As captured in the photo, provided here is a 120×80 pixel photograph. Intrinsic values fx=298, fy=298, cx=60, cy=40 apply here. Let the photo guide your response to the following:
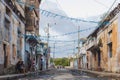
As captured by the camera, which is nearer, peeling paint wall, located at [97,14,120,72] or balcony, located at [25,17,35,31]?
peeling paint wall, located at [97,14,120,72]

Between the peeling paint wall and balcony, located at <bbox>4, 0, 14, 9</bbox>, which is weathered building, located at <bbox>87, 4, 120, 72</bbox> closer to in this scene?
the peeling paint wall

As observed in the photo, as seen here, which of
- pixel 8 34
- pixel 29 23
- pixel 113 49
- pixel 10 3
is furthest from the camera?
pixel 29 23

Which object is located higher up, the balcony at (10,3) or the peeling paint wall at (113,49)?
the balcony at (10,3)

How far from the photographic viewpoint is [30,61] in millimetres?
40469

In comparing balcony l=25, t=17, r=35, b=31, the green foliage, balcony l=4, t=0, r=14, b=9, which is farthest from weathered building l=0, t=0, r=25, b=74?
the green foliage

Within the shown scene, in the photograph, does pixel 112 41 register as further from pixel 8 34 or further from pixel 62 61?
pixel 62 61

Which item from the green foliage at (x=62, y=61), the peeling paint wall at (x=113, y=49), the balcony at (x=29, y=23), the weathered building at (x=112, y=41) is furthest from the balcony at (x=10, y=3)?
the green foliage at (x=62, y=61)

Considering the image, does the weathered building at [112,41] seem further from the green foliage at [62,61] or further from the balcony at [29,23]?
the green foliage at [62,61]

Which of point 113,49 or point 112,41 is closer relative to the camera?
point 113,49

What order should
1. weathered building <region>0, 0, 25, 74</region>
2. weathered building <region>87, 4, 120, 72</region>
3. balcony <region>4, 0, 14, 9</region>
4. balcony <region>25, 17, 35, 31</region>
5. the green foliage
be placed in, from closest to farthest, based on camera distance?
weathered building <region>0, 0, 25, 74</region> < balcony <region>4, 0, 14, 9</region> < weathered building <region>87, 4, 120, 72</region> < balcony <region>25, 17, 35, 31</region> < the green foliage

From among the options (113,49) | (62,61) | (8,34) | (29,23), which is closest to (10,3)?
(8,34)

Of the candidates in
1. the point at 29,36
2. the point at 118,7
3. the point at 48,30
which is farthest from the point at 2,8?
the point at 48,30

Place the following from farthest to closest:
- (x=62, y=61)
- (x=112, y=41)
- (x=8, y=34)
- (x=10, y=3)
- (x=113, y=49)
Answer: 1. (x=62, y=61)
2. (x=112, y=41)
3. (x=113, y=49)
4. (x=8, y=34)
5. (x=10, y=3)

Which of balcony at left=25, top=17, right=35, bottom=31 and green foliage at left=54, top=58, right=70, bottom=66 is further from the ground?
balcony at left=25, top=17, right=35, bottom=31
